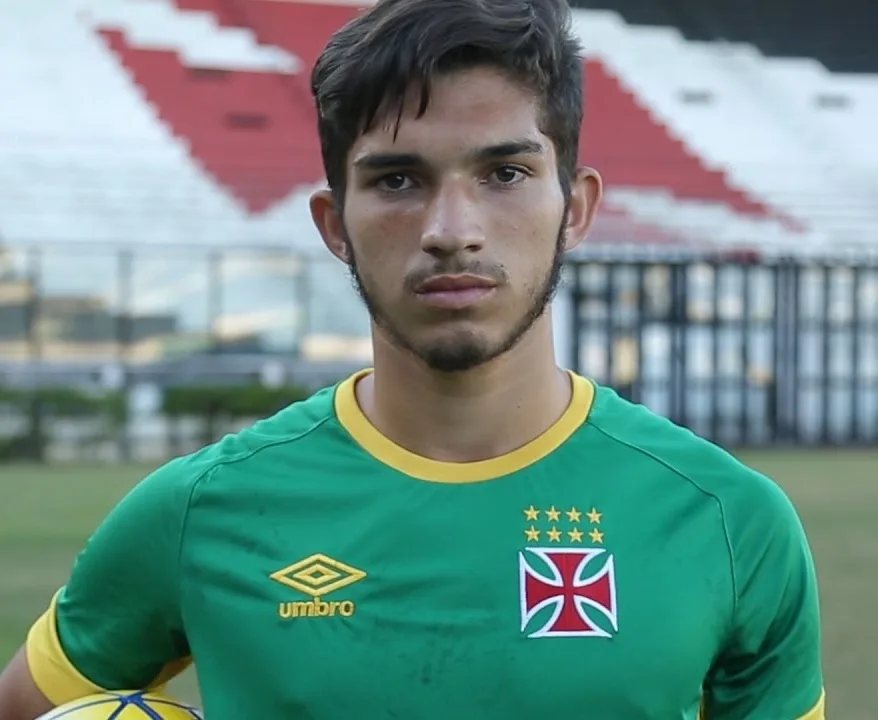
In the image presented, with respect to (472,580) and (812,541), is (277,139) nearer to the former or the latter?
(812,541)

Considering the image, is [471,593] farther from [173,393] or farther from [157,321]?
[157,321]

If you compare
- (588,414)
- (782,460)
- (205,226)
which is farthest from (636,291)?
(588,414)

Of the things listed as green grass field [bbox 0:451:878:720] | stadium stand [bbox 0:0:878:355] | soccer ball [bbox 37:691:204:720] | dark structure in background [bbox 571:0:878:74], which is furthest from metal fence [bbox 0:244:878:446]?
soccer ball [bbox 37:691:204:720]

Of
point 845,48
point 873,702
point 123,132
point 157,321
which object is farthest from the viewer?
point 845,48

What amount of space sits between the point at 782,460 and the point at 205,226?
1023 cm

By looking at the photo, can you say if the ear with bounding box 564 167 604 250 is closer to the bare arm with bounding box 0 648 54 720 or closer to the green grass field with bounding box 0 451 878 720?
the bare arm with bounding box 0 648 54 720

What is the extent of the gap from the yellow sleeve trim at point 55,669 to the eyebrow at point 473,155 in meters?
0.78

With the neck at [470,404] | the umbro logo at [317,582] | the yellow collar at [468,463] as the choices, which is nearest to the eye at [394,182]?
the neck at [470,404]

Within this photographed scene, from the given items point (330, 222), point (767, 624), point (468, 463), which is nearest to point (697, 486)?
point (767, 624)

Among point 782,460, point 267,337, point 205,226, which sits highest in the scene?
point 205,226

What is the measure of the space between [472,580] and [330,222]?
1.80ft

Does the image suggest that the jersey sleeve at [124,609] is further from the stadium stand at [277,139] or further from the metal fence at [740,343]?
the metal fence at [740,343]

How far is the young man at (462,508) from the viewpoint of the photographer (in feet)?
5.39

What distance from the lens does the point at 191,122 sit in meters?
23.0
